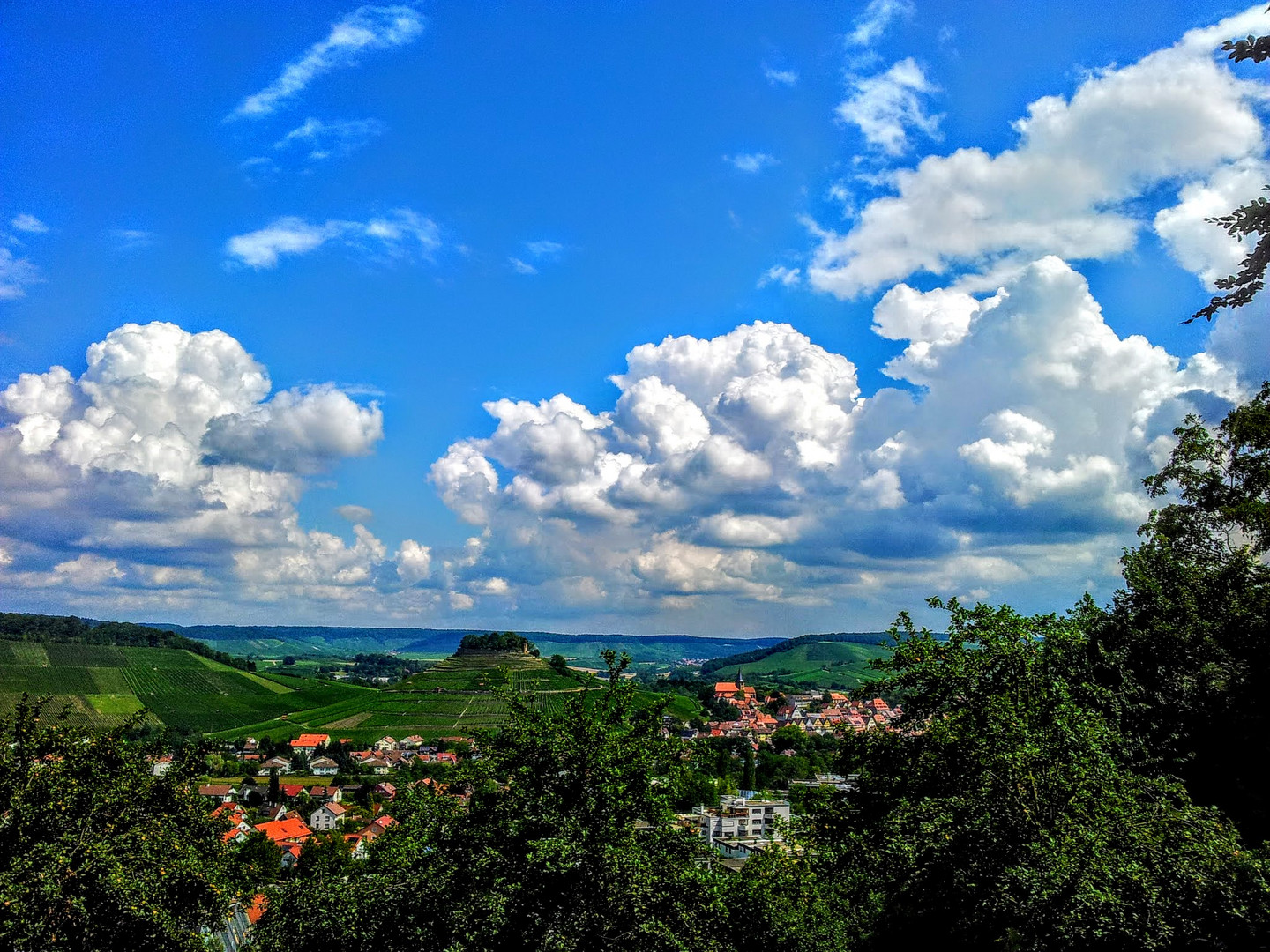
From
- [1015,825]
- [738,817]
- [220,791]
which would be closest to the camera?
[1015,825]

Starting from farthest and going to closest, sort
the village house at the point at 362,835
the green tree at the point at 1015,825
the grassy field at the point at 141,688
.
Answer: the grassy field at the point at 141,688, the village house at the point at 362,835, the green tree at the point at 1015,825

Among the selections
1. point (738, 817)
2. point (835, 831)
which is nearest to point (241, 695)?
point (738, 817)

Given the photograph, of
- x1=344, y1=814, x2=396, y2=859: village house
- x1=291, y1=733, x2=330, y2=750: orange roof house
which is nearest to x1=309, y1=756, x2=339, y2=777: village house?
x1=291, y1=733, x2=330, y2=750: orange roof house

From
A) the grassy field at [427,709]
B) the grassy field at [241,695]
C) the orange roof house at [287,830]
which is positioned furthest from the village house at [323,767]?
the orange roof house at [287,830]

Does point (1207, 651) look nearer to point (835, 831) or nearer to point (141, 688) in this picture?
point (835, 831)

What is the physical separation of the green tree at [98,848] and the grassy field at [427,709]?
360 ft

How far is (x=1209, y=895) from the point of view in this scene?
998 centimetres

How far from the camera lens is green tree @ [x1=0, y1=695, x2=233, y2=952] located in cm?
1441

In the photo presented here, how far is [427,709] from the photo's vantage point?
151m

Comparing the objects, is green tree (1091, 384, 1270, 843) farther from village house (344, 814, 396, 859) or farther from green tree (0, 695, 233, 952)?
village house (344, 814, 396, 859)

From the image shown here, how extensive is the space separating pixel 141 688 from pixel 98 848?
565 ft

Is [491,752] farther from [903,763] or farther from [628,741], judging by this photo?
[903,763]

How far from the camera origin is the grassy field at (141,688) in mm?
134875

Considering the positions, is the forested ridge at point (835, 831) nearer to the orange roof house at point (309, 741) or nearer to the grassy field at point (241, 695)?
the grassy field at point (241, 695)
